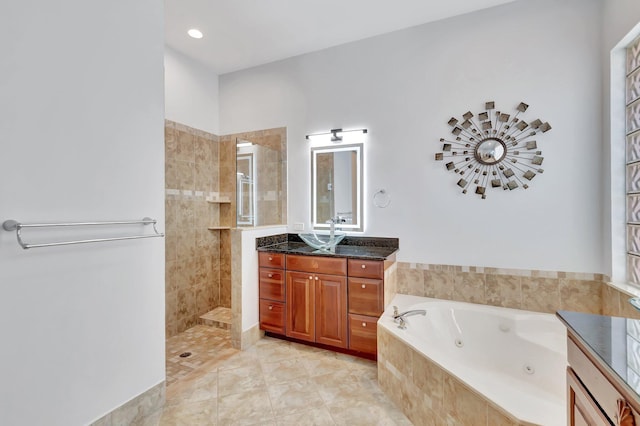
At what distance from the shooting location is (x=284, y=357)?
2.62 meters

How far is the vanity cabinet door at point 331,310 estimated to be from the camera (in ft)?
8.47

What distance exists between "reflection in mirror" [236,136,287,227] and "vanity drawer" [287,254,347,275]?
743mm

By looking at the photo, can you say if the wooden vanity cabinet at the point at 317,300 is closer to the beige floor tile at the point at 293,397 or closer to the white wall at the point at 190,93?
the beige floor tile at the point at 293,397

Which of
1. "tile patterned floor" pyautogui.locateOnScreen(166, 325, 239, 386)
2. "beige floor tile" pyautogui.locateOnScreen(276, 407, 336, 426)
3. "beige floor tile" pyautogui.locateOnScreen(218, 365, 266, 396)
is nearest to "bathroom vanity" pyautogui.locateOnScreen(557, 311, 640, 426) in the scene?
"beige floor tile" pyautogui.locateOnScreen(276, 407, 336, 426)

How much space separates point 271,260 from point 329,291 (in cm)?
67

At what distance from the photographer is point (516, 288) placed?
→ 97.6 inches

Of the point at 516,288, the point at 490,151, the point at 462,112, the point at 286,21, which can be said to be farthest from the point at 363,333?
the point at 286,21

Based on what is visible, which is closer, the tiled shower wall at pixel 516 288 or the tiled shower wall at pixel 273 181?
the tiled shower wall at pixel 516 288

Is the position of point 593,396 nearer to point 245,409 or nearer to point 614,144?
point 245,409

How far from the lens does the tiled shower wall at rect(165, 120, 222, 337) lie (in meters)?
3.12

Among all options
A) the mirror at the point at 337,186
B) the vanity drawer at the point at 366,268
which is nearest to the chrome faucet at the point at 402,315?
the vanity drawer at the point at 366,268

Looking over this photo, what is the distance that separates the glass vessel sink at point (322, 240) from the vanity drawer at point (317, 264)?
22 centimetres

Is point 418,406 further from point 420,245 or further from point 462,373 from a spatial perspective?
point 420,245

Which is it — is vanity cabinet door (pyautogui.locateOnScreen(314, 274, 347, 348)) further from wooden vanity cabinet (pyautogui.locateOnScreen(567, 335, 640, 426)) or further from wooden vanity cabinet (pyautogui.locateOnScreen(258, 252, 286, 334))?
wooden vanity cabinet (pyautogui.locateOnScreen(567, 335, 640, 426))
